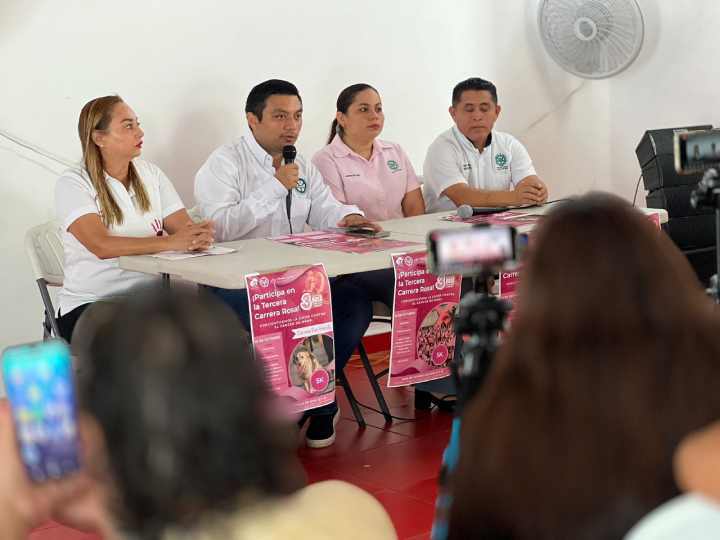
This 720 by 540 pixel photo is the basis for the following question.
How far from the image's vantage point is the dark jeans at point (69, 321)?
3426mm

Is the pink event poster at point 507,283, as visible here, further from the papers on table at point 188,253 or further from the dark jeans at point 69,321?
the dark jeans at point 69,321

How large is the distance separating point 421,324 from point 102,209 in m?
1.07

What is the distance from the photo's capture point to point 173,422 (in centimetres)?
92

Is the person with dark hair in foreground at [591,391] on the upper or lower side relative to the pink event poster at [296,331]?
upper

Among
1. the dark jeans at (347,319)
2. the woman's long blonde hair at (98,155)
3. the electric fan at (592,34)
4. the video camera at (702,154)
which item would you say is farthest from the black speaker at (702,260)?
the video camera at (702,154)

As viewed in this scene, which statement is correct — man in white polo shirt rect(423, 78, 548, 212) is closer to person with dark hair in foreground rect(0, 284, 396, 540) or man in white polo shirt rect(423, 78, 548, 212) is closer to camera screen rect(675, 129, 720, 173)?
camera screen rect(675, 129, 720, 173)

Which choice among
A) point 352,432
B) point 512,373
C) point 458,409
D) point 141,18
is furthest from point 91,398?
point 141,18

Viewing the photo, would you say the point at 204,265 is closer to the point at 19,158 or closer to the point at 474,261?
the point at 19,158

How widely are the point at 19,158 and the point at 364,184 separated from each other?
1319 millimetres

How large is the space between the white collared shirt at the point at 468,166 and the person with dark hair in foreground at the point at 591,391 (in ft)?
10.8

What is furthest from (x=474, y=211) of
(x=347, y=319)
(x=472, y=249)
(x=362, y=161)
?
(x=472, y=249)

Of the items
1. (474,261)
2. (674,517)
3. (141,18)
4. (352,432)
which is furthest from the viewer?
(141,18)

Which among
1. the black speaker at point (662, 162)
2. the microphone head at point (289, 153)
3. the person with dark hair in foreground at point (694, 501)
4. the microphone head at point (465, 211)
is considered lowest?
the person with dark hair in foreground at point (694, 501)

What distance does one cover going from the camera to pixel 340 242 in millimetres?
3547
